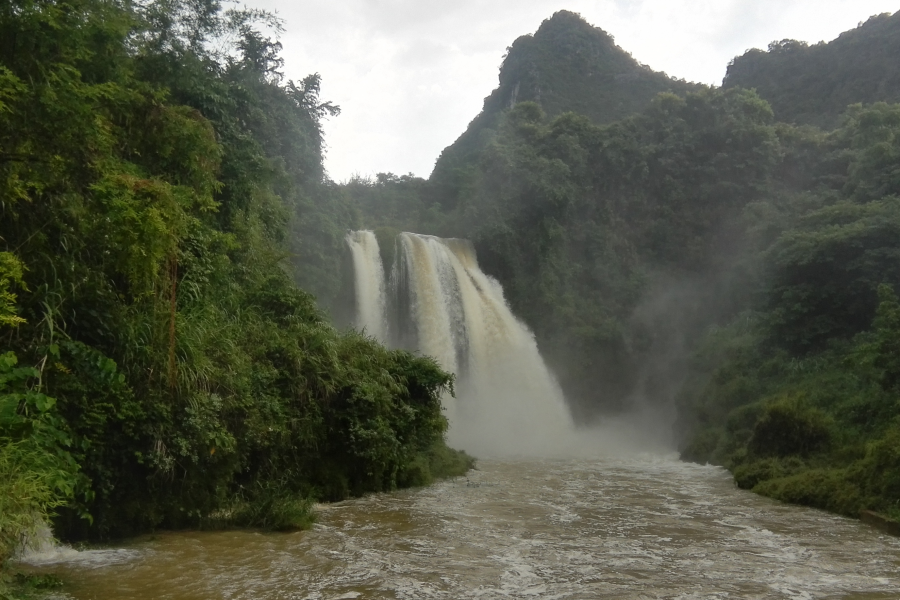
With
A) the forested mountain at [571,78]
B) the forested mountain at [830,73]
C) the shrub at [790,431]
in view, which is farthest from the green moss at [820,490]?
the forested mountain at [571,78]

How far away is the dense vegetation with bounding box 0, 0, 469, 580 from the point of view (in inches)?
301

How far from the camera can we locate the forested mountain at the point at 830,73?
43781 millimetres

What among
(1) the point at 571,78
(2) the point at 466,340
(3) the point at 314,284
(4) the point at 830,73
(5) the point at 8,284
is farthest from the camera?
(1) the point at 571,78

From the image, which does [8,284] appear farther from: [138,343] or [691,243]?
[691,243]

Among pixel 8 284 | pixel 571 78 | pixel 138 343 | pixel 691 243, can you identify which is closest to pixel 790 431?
pixel 138 343

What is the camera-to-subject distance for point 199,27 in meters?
17.2

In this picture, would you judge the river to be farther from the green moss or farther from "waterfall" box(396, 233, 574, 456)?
"waterfall" box(396, 233, 574, 456)

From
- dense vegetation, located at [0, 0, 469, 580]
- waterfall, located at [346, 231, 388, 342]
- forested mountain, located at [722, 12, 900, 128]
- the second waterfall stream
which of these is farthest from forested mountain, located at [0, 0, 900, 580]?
forested mountain, located at [722, 12, 900, 128]

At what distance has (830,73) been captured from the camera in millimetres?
46812

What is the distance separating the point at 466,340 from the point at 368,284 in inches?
152

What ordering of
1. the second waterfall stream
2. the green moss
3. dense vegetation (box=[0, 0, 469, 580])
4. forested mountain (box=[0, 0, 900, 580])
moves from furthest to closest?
the second waterfall stream, the green moss, forested mountain (box=[0, 0, 900, 580]), dense vegetation (box=[0, 0, 469, 580])

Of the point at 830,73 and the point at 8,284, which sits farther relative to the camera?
the point at 830,73

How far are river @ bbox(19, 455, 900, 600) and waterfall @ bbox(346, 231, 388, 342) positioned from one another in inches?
530

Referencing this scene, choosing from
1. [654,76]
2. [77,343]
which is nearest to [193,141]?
[77,343]
